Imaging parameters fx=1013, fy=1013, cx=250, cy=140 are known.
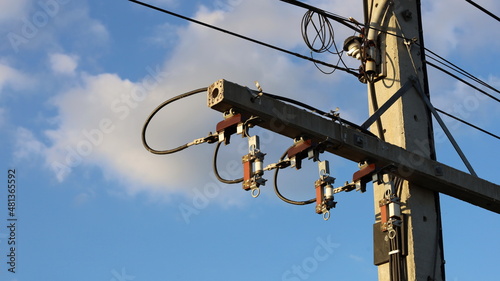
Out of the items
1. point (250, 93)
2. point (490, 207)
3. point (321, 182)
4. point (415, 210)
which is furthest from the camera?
point (490, 207)

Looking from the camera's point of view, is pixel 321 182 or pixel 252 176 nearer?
pixel 252 176

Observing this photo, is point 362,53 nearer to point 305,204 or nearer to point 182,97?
point 305,204

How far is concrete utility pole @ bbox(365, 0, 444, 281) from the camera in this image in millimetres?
12156

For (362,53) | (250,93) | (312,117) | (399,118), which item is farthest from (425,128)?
(250,93)

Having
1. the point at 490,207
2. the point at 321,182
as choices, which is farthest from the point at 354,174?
the point at 490,207

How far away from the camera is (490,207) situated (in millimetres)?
13172

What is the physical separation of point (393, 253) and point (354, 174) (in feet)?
3.46

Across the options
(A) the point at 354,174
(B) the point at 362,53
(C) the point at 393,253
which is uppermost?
(B) the point at 362,53

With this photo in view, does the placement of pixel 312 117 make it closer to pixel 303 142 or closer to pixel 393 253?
pixel 303 142

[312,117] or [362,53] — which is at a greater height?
[362,53]

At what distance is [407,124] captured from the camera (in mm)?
12680

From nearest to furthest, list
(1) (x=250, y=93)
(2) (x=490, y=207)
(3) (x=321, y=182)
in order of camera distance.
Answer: (1) (x=250, y=93)
(3) (x=321, y=182)
(2) (x=490, y=207)

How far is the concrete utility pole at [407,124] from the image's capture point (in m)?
12.2

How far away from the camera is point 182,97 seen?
11.1 meters
